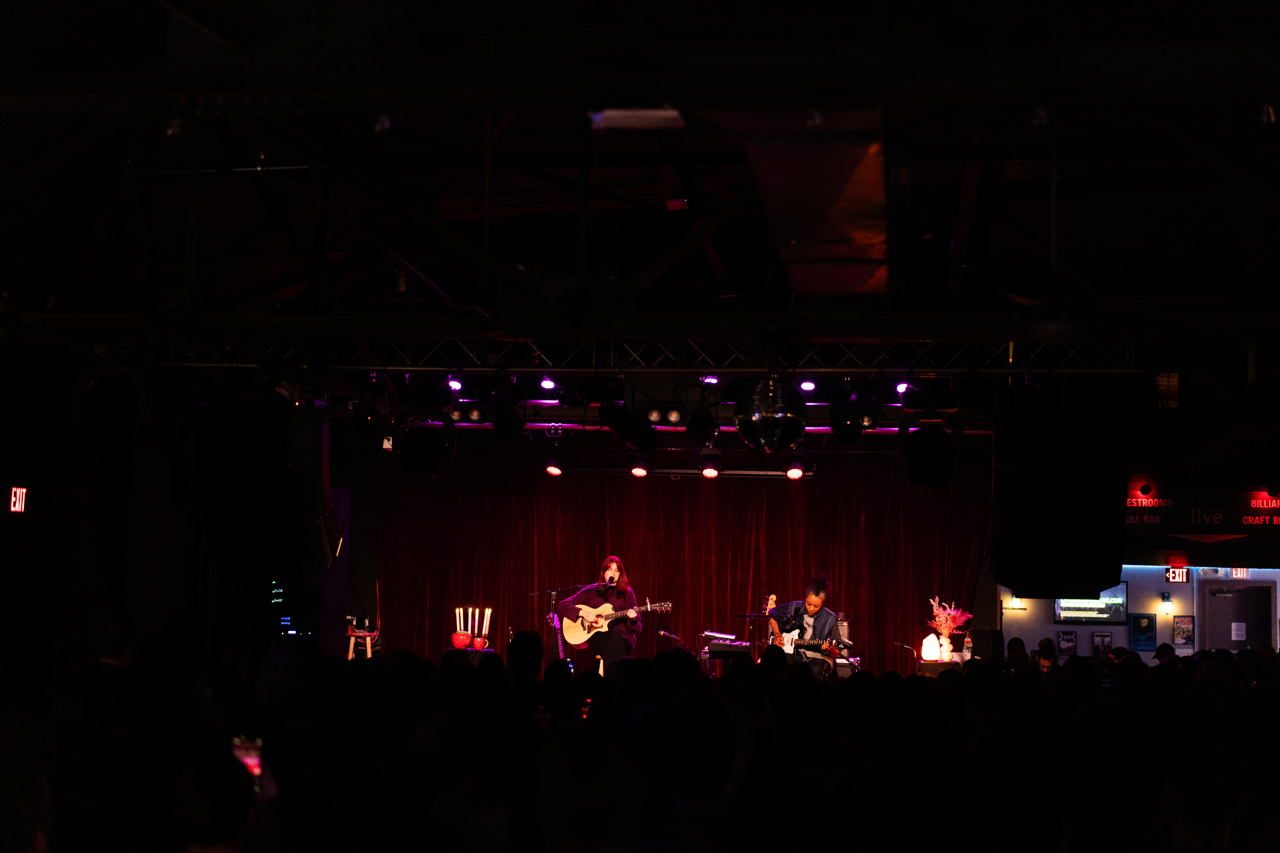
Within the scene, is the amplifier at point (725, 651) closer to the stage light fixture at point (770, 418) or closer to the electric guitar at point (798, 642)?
the electric guitar at point (798, 642)

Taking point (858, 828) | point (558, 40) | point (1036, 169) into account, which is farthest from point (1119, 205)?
point (858, 828)

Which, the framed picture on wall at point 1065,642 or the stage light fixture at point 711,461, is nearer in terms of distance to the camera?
the stage light fixture at point 711,461

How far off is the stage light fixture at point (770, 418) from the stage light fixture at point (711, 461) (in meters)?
5.87

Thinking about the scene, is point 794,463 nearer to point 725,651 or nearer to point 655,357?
point 725,651

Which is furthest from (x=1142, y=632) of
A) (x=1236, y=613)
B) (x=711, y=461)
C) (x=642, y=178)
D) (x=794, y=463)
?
(x=642, y=178)

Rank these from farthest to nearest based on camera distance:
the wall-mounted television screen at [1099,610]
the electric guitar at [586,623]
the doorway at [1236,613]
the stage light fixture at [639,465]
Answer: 1. the doorway at [1236,613]
2. the wall-mounted television screen at [1099,610]
3. the stage light fixture at [639,465]
4. the electric guitar at [586,623]

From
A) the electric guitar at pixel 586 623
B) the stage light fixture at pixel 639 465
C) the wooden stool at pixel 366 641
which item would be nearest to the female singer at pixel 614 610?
the electric guitar at pixel 586 623

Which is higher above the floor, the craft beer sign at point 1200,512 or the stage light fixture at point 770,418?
Answer: the stage light fixture at point 770,418

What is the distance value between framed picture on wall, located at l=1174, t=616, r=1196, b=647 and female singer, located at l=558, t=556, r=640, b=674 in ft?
25.3

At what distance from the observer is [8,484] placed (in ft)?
29.1

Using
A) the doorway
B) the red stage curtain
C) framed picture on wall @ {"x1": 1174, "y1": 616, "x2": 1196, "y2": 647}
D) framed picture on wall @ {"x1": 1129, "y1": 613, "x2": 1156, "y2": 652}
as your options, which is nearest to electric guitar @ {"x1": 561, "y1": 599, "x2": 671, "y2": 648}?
the red stage curtain

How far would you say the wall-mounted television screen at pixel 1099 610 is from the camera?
14750 mm

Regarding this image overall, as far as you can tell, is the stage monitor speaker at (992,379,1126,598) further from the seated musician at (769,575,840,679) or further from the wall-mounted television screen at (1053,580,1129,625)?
the wall-mounted television screen at (1053,580,1129,625)

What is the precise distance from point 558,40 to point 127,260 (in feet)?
17.9
